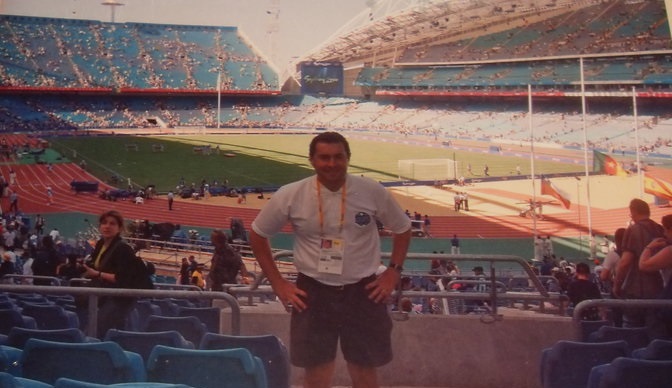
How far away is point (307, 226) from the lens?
2.88m

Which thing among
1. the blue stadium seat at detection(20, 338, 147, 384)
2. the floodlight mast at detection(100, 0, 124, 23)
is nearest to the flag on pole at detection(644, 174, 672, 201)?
the blue stadium seat at detection(20, 338, 147, 384)

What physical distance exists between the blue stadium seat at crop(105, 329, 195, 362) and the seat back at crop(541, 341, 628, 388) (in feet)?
5.66

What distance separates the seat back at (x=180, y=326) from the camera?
4020 mm

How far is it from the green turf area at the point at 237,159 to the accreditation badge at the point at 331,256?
26.9 meters

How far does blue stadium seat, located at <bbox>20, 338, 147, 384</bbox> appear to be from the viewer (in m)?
2.61

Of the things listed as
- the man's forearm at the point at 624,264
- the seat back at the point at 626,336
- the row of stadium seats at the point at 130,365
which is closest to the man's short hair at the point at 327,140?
the row of stadium seats at the point at 130,365

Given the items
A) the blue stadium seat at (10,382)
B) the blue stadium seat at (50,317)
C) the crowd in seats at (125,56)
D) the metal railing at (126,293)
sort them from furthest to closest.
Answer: the crowd in seats at (125,56) < the blue stadium seat at (50,317) < the metal railing at (126,293) < the blue stadium seat at (10,382)

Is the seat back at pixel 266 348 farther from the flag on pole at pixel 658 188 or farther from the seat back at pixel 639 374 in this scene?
the flag on pole at pixel 658 188

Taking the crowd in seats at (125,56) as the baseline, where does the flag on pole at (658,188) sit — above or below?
below

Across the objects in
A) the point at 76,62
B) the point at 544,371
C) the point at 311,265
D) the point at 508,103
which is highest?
the point at 76,62

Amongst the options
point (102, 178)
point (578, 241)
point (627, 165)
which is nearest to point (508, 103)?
point (627, 165)

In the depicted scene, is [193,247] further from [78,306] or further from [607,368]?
[607,368]

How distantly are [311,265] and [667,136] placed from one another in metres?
42.4

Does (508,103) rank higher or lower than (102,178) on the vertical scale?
higher
